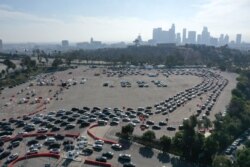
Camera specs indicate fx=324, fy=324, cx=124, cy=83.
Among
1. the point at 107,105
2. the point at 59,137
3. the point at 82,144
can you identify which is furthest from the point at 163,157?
the point at 107,105

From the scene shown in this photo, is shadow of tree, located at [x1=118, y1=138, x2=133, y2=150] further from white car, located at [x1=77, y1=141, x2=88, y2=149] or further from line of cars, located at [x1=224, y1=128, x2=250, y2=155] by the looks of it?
line of cars, located at [x1=224, y1=128, x2=250, y2=155]

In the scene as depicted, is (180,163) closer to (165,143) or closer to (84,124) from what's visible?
(165,143)

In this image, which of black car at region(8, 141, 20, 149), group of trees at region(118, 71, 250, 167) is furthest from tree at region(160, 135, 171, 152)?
black car at region(8, 141, 20, 149)

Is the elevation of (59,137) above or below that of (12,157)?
above

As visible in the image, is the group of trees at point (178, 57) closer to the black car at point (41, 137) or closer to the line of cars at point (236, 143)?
the line of cars at point (236, 143)

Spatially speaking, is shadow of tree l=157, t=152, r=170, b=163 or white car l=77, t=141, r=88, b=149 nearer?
shadow of tree l=157, t=152, r=170, b=163

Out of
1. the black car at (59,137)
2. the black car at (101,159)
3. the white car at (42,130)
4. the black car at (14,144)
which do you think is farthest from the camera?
the white car at (42,130)

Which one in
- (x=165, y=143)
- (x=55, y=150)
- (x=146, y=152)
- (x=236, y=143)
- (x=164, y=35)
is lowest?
(x=236, y=143)

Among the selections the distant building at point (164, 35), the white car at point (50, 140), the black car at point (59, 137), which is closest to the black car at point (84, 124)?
the black car at point (59, 137)
